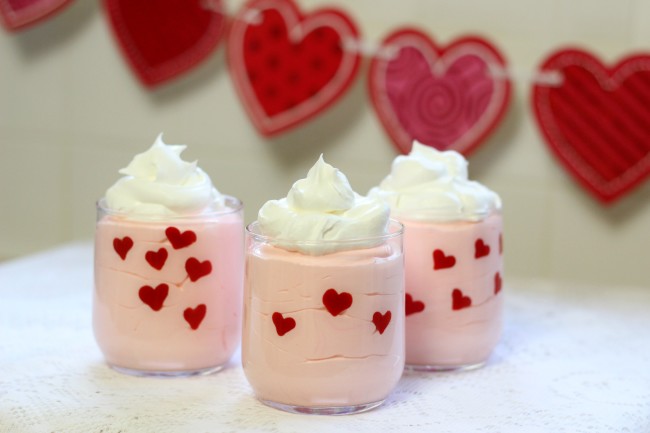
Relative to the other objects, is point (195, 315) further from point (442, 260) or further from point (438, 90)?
point (438, 90)

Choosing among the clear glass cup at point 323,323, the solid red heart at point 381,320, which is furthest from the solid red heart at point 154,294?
the solid red heart at point 381,320

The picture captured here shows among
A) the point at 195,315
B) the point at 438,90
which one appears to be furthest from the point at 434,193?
the point at 438,90

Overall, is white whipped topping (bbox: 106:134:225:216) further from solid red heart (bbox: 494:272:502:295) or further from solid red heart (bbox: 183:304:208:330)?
solid red heart (bbox: 494:272:502:295)

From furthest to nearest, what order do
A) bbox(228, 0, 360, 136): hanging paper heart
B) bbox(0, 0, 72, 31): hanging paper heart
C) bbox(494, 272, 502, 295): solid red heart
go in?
bbox(0, 0, 72, 31): hanging paper heart, bbox(228, 0, 360, 136): hanging paper heart, bbox(494, 272, 502, 295): solid red heart

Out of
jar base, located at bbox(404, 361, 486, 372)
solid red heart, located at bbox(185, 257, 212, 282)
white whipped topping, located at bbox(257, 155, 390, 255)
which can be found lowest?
jar base, located at bbox(404, 361, 486, 372)

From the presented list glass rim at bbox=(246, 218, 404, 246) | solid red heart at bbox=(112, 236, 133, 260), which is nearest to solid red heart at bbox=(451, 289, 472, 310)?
glass rim at bbox=(246, 218, 404, 246)

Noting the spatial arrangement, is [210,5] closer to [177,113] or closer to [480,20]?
[177,113]
